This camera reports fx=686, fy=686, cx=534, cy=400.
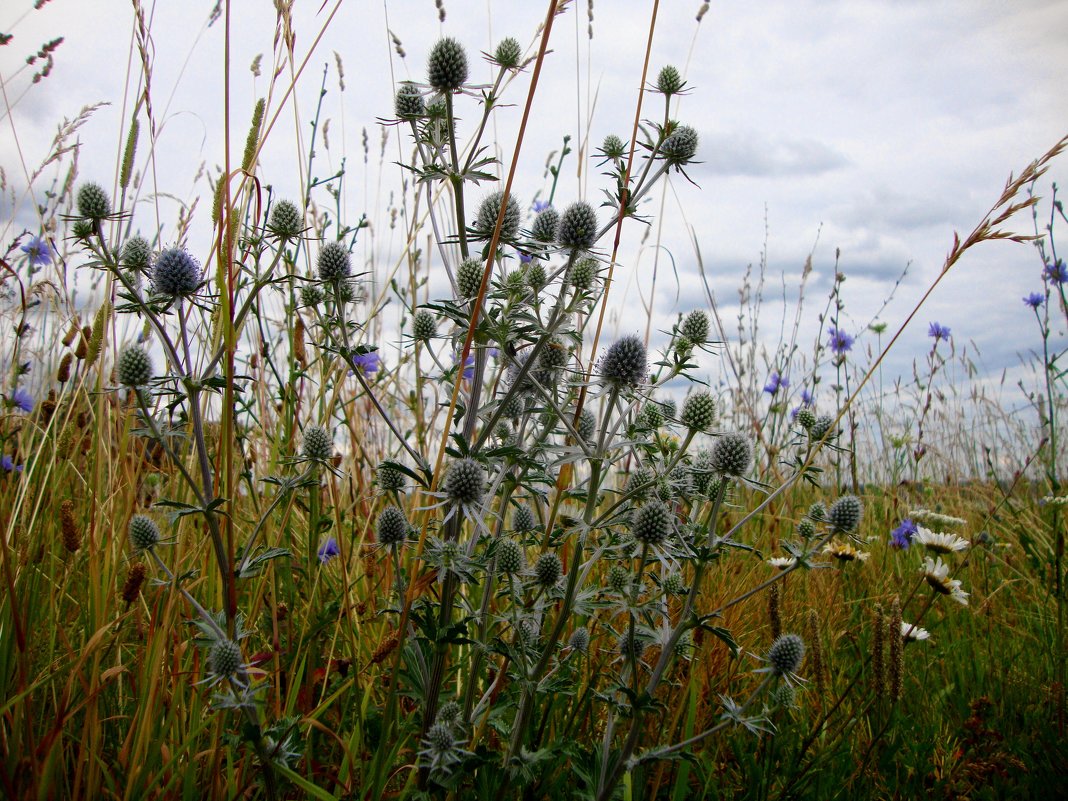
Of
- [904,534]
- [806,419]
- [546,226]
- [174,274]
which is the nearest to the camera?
[174,274]

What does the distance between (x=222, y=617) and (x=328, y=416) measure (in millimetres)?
928

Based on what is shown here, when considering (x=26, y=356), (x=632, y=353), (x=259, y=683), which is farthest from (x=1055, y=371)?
(x=26, y=356)

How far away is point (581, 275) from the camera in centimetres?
198

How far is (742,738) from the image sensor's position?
8.20 feet

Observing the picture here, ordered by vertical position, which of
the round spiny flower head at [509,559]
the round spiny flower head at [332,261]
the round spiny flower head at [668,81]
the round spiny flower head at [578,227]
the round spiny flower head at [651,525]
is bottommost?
the round spiny flower head at [509,559]

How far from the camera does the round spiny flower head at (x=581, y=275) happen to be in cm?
197

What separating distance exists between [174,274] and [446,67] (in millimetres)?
984

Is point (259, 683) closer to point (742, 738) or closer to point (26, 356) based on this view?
point (742, 738)

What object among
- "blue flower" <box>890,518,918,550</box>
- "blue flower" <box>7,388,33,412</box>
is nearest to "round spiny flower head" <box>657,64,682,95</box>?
"blue flower" <box>890,518,918,550</box>

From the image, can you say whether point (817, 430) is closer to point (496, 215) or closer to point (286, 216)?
point (496, 215)

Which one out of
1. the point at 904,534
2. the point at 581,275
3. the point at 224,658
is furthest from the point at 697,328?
the point at 904,534

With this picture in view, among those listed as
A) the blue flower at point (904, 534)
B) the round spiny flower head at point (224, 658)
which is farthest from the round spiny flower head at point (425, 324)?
the blue flower at point (904, 534)

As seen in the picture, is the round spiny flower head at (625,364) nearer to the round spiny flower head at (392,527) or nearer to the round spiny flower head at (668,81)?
the round spiny flower head at (392,527)

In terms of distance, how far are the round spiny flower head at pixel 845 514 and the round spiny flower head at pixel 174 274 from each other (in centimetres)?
210
